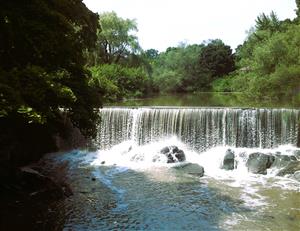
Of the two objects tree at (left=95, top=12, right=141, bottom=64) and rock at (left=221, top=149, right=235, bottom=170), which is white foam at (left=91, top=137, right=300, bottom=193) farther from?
tree at (left=95, top=12, right=141, bottom=64)

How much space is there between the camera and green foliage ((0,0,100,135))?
704cm

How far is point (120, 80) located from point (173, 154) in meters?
19.7

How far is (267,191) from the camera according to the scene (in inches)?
460

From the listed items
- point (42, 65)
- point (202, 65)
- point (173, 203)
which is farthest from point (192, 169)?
point (202, 65)

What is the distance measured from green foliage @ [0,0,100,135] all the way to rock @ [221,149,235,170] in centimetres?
631

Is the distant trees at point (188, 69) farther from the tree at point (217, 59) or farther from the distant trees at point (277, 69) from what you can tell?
the distant trees at point (277, 69)

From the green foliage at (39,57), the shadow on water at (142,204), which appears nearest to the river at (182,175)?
the shadow on water at (142,204)

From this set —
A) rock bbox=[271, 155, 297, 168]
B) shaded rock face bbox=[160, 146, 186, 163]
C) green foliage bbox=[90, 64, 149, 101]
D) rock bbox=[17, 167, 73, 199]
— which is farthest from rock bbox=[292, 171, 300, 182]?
green foliage bbox=[90, 64, 149, 101]

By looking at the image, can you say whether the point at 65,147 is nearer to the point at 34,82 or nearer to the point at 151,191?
the point at 151,191

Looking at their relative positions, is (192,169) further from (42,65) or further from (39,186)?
(42,65)

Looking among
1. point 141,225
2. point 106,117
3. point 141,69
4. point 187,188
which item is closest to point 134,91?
point 141,69

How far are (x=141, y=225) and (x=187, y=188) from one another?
10.6 ft

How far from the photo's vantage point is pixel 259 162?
46.6 feet

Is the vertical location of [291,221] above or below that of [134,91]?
below
